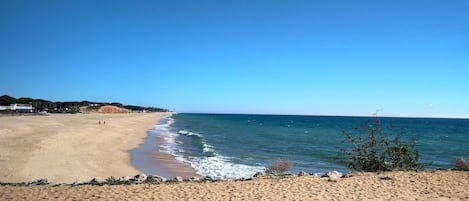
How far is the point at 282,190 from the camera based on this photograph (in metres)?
10.4

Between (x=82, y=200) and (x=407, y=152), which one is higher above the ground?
(x=407, y=152)

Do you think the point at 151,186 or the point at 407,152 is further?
the point at 407,152

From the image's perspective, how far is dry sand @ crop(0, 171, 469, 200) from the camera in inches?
376

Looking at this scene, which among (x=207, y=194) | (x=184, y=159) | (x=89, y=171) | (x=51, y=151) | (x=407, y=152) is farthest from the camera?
(x=184, y=159)

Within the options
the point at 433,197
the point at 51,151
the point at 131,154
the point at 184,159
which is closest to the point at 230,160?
the point at 184,159

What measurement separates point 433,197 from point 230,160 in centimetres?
1660

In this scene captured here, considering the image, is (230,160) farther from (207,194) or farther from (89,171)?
(207,194)

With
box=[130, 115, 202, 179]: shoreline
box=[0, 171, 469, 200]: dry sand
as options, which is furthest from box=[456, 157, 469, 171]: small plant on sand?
box=[130, 115, 202, 179]: shoreline

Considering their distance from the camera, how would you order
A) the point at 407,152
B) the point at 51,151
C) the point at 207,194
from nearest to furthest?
the point at 207,194
the point at 407,152
the point at 51,151

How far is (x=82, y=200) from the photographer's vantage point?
9133 millimetres

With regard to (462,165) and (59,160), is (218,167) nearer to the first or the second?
(59,160)

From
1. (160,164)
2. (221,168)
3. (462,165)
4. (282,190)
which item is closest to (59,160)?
(160,164)

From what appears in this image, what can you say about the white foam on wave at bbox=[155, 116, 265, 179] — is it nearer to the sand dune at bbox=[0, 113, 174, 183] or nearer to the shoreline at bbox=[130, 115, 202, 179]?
the shoreline at bbox=[130, 115, 202, 179]

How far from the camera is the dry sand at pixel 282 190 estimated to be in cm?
955
